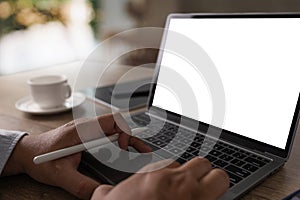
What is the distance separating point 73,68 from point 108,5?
2.34 meters

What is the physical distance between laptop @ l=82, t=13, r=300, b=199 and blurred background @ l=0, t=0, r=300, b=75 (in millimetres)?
1764

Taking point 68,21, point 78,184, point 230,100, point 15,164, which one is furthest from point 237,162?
point 68,21

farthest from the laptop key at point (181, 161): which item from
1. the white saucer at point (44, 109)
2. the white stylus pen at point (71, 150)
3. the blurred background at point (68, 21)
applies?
the blurred background at point (68, 21)

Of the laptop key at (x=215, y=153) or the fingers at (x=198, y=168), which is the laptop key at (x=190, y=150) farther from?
the fingers at (x=198, y=168)

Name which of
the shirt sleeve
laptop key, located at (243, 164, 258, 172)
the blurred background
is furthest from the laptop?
the blurred background

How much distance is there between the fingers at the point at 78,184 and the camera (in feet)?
1.40

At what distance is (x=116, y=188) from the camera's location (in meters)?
0.35

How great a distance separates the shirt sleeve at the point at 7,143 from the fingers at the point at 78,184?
0.12m

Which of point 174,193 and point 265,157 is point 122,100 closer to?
point 265,157

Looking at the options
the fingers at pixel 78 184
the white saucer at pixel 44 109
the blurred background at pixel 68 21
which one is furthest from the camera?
the blurred background at pixel 68 21

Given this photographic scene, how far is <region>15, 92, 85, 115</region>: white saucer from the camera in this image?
2.58 ft

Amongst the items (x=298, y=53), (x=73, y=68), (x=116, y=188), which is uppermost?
(x=298, y=53)

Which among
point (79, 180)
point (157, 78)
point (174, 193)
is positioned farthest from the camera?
point (157, 78)

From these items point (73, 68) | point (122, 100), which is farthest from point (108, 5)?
point (122, 100)
